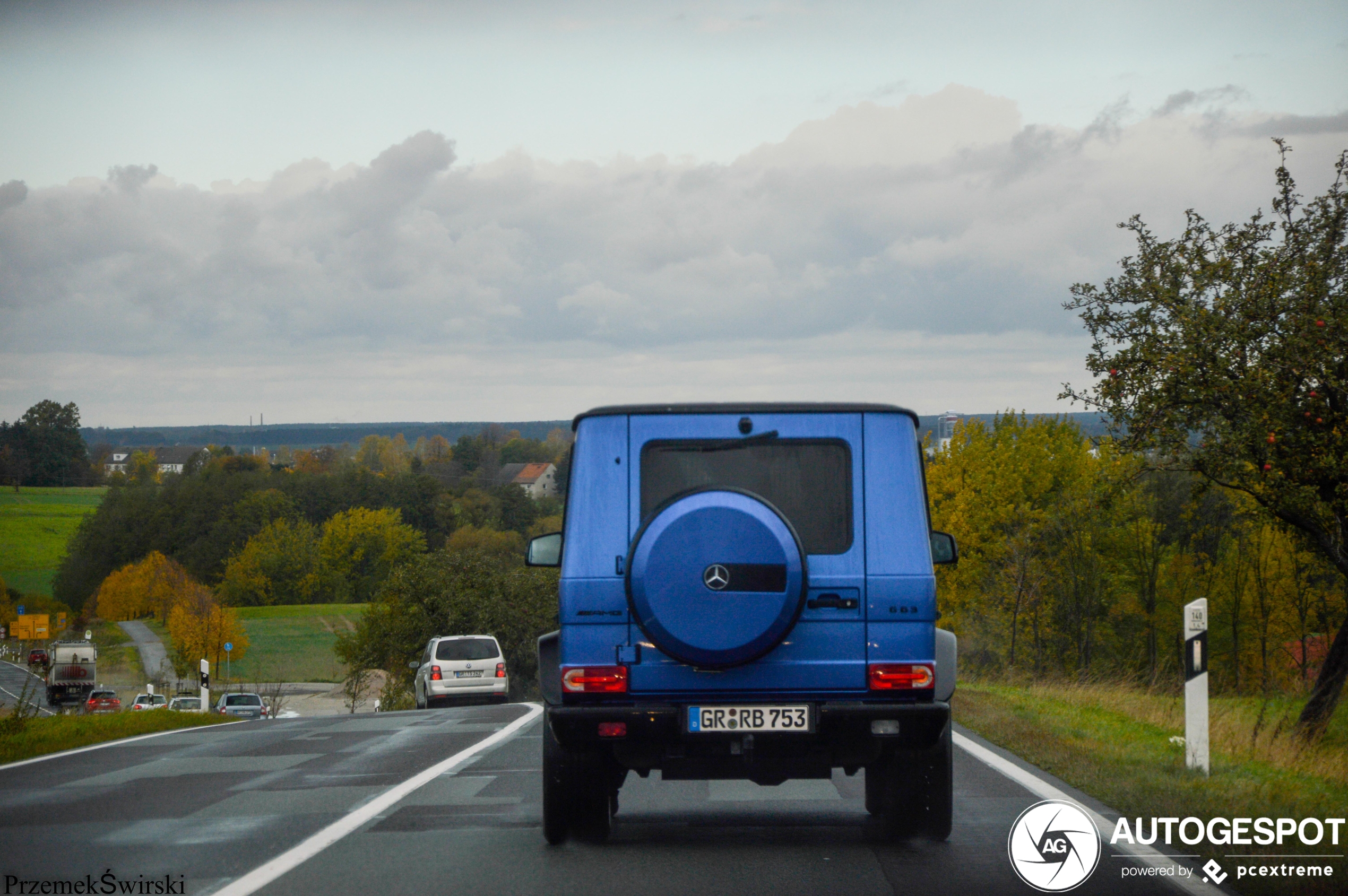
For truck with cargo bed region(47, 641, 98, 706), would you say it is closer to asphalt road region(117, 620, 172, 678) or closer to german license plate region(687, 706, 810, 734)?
asphalt road region(117, 620, 172, 678)

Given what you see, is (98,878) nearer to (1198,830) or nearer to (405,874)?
(405,874)

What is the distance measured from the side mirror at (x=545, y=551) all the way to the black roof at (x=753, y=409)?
898 millimetres

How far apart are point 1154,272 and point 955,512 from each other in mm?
39646

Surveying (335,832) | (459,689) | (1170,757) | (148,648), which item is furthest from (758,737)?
(148,648)

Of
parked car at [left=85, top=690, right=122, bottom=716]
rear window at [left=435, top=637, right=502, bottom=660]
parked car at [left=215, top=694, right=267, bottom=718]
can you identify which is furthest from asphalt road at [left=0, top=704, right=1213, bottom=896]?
parked car at [left=85, top=690, right=122, bottom=716]

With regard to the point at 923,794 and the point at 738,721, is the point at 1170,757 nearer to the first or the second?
the point at 923,794

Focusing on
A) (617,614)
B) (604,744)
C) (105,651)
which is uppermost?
(617,614)

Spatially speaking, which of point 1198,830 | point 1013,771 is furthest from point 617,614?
point 1013,771

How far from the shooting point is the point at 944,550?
7469 mm

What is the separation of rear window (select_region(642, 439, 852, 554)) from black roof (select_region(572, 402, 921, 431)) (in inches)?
6.0

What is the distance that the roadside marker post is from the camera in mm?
10000

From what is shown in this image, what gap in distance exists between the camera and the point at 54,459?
116812mm

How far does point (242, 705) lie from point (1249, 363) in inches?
1682

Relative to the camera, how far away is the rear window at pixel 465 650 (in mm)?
28859
